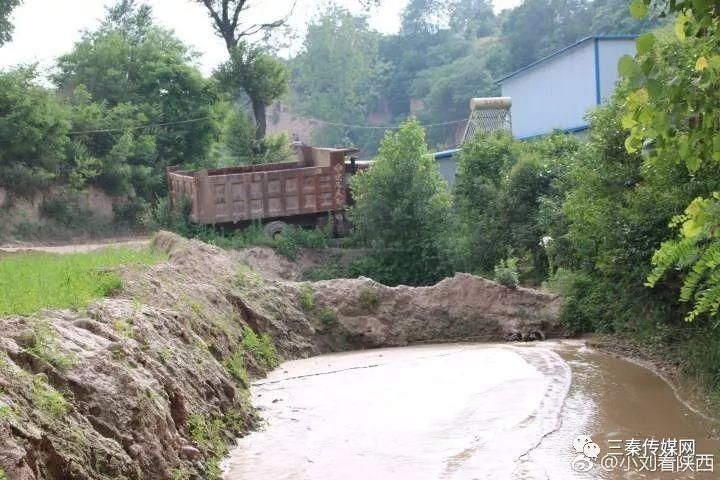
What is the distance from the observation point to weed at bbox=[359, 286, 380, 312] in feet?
60.9

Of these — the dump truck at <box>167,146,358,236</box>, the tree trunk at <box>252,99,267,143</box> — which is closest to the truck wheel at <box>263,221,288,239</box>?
the dump truck at <box>167,146,358,236</box>

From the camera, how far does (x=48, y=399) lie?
6738mm

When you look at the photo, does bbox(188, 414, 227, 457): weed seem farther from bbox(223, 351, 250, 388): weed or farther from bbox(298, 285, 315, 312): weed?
bbox(298, 285, 315, 312): weed

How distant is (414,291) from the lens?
1898cm

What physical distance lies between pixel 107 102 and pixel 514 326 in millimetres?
26150

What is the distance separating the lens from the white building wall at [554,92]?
98.0ft

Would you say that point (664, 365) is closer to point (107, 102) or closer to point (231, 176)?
point (231, 176)

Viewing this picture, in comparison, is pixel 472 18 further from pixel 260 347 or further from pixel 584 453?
pixel 584 453

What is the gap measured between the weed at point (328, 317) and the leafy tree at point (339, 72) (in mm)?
57868

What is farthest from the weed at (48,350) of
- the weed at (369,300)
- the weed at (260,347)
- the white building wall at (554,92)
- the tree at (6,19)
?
the tree at (6,19)

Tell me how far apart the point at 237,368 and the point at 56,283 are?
2.75m

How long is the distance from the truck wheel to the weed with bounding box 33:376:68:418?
21542 mm

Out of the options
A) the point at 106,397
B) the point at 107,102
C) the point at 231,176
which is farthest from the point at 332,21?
the point at 106,397

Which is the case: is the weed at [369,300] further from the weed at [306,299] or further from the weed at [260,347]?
the weed at [260,347]
